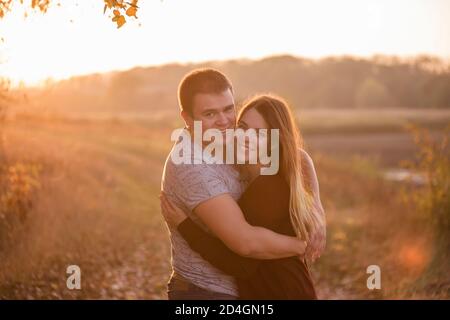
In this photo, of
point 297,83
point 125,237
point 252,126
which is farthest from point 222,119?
point 297,83

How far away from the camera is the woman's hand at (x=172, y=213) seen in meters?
3.27

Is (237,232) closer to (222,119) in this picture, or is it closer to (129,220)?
(222,119)

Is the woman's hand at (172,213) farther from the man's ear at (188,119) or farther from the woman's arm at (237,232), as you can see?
the man's ear at (188,119)

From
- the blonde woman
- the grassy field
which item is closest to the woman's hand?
the blonde woman

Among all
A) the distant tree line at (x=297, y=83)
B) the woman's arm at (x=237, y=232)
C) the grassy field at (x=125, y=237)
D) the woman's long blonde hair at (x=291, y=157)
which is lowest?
the grassy field at (x=125, y=237)

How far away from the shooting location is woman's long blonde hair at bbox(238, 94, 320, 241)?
10.3ft

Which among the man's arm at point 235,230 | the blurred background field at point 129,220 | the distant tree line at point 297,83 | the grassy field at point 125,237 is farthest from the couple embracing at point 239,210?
the distant tree line at point 297,83

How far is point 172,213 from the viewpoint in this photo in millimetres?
3305

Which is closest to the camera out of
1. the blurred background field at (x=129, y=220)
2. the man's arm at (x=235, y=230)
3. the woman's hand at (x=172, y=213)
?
the man's arm at (x=235, y=230)

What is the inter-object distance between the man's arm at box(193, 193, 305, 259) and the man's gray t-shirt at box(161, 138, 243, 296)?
49mm

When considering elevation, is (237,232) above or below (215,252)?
above

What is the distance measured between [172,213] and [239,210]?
1.57 feet

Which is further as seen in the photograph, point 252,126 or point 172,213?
point 252,126

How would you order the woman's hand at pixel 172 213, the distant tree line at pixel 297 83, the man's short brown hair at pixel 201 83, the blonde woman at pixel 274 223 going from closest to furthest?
the blonde woman at pixel 274 223
the woman's hand at pixel 172 213
the man's short brown hair at pixel 201 83
the distant tree line at pixel 297 83
